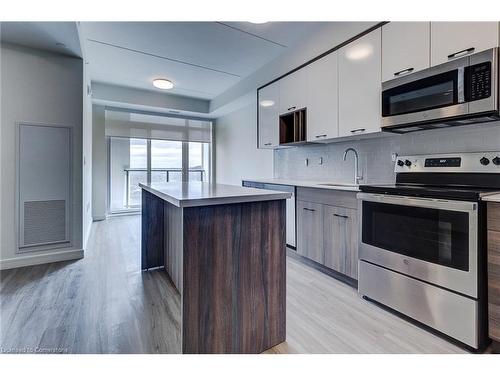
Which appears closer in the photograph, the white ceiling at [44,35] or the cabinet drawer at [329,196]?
the cabinet drawer at [329,196]

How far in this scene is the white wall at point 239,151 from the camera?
4906 millimetres

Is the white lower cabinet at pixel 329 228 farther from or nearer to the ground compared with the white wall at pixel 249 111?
nearer to the ground

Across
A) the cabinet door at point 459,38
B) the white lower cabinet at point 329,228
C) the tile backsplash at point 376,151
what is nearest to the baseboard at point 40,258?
the white lower cabinet at point 329,228

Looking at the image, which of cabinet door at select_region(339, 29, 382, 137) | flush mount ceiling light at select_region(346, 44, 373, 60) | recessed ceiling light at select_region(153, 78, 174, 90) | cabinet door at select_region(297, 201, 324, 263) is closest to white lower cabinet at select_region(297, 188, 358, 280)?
cabinet door at select_region(297, 201, 324, 263)

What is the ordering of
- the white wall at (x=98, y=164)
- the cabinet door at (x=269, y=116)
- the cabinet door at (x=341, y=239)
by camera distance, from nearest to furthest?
1. the cabinet door at (x=341, y=239)
2. the cabinet door at (x=269, y=116)
3. the white wall at (x=98, y=164)

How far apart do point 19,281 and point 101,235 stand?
1.74 meters

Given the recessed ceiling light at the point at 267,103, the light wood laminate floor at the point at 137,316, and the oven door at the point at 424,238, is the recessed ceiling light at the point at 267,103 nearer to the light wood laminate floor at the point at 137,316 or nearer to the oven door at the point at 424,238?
the oven door at the point at 424,238

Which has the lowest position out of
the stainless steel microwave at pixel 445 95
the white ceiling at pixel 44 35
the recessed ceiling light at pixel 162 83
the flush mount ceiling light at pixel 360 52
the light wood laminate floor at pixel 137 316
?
the light wood laminate floor at pixel 137 316

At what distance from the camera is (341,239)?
7.77 ft

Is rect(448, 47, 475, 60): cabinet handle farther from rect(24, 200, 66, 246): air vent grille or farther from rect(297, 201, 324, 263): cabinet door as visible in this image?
rect(24, 200, 66, 246): air vent grille

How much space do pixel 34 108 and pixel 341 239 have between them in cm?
350

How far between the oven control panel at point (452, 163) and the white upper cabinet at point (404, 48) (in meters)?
0.71
